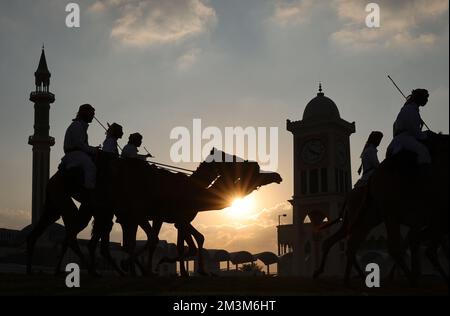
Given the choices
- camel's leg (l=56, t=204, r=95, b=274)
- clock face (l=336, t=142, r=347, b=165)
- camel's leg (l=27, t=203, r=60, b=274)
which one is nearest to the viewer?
camel's leg (l=56, t=204, r=95, b=274)

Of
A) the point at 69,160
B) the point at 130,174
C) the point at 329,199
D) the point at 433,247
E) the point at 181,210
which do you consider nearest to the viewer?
the point at 433,247

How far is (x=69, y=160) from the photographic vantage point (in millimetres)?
14523

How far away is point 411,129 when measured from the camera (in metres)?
11.8

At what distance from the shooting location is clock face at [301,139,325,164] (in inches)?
3610

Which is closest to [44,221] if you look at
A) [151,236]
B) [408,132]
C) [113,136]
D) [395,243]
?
[151,236]

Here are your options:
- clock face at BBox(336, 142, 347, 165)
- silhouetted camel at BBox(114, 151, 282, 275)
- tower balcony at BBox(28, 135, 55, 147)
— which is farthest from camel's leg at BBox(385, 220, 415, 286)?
tower balcony at BBox(28, 135, 55, 147)

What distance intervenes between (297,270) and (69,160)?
77639 mm

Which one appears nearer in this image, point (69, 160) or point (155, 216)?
point (69, 160)

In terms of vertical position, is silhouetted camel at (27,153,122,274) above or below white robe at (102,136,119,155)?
below

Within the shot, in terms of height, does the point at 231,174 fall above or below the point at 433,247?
above

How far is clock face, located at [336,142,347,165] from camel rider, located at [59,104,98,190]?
78643mm

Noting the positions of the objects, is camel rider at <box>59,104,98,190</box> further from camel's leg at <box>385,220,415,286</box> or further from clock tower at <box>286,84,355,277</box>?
clock tower at <box>286,84,355,277</box>
